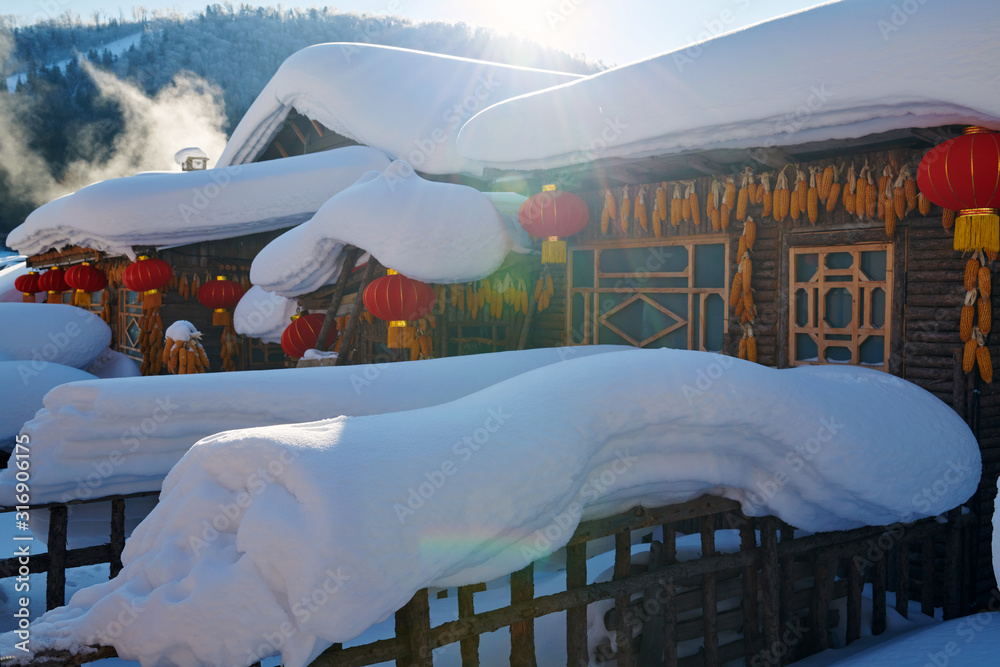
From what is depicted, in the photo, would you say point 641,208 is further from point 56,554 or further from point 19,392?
point 19,392

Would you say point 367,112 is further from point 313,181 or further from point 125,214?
point 125,214

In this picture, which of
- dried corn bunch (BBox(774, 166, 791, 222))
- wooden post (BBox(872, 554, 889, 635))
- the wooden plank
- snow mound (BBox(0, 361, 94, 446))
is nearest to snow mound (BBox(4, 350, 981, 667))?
the wooden plank

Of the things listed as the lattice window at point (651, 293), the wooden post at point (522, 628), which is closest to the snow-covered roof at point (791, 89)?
the lattice window at point (651, 293)

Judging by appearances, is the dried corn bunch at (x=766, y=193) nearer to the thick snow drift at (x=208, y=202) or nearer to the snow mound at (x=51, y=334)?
the thick snow drift at (x=208, y=202)

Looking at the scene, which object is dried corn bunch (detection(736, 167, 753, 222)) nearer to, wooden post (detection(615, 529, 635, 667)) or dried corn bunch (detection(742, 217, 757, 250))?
dried corn bunch (detection(742, 217, 757, 250))

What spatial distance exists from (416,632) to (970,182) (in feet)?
16.3

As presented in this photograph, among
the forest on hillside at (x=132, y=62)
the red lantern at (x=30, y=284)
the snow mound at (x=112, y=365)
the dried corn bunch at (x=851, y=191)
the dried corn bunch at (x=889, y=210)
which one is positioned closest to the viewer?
the dried corn bunch at (x=889, y=210)

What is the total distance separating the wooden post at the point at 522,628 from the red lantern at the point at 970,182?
423 cm

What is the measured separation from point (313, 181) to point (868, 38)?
1000 centimetres

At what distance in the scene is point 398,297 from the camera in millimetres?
8094

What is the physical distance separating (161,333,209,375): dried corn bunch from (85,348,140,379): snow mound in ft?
8.31

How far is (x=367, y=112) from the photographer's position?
1318cm

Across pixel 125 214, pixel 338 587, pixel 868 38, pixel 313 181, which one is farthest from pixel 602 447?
pixel 125 214

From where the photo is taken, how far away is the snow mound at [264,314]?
12.5 m
